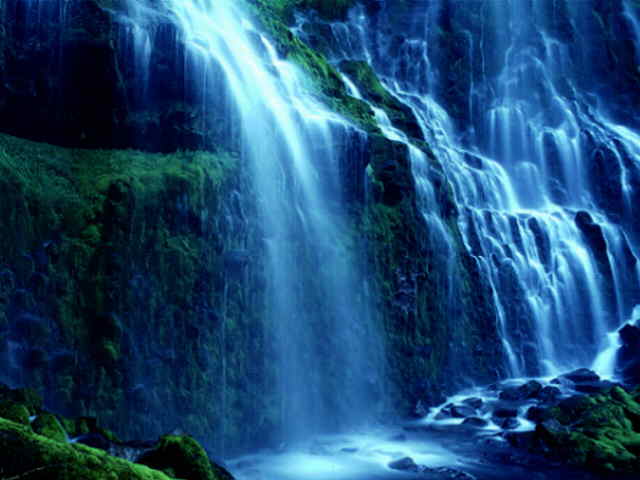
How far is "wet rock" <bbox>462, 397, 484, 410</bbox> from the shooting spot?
1885 cm

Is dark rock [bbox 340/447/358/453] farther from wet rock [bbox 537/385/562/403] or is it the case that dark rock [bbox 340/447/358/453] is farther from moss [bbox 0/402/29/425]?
moss [bbox 0/402/29/425]

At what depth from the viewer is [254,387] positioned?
15.5m

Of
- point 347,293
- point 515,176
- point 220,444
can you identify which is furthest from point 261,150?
point 515,176

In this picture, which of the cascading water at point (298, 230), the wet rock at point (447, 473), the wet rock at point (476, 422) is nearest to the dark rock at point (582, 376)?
the wet rock at point (476, 422)

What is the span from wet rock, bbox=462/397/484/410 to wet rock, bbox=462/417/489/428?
106cm

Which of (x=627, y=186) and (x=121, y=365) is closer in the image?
(x=121, y=365)

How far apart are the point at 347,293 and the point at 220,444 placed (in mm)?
5745

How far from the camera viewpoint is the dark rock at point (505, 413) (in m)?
17.9

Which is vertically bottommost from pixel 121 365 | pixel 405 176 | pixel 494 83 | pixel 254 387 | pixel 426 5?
pixel 254 387

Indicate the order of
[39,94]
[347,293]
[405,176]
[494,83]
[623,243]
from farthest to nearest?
[494,83] < [623,243] < [405,176] < [347,293] < [39,94]

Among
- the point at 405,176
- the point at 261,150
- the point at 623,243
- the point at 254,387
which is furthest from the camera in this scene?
the point at 623,243

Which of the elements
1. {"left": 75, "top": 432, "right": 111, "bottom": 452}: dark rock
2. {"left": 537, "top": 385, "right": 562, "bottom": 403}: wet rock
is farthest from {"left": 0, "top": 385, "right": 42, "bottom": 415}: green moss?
{"left": 537, "top": 385, "right": 562, "bottom": 403}: wet rock

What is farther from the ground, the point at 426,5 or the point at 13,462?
the point at 426,5

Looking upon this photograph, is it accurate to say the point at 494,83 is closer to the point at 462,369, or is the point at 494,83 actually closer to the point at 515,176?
the point at 515,176
